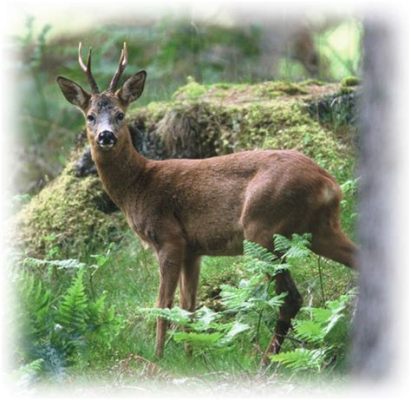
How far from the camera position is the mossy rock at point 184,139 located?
33.8 ft

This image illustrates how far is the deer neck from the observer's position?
9.05 metres

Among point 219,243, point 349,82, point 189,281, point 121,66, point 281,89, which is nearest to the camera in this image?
point 219,243

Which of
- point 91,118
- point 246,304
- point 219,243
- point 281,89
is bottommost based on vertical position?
point 246,304

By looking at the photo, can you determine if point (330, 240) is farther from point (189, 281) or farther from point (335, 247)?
point (189, 281)

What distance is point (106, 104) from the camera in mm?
9078

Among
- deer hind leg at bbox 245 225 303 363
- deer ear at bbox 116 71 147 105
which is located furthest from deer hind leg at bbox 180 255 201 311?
deer ear at bbox 116 71 147 105

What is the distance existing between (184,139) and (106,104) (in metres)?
1.70

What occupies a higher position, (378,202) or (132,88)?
(132,88)

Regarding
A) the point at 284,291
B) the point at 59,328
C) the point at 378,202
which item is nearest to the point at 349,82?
the point at 284,291

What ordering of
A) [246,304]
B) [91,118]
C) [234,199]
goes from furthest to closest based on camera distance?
[91,118]
[234,199]
[246,304]

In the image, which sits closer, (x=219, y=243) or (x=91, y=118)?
(x=219, y=243)

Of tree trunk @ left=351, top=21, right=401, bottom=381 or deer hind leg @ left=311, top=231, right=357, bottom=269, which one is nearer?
tree trunk @ left=351, top=21, right=401, bottom=381

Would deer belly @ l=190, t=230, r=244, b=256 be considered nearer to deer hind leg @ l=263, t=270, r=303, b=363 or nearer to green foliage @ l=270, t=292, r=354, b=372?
deer hind leg @ l=263, t=270, r=303, b=363

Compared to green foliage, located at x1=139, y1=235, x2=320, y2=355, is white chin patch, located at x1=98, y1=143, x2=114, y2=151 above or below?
above
